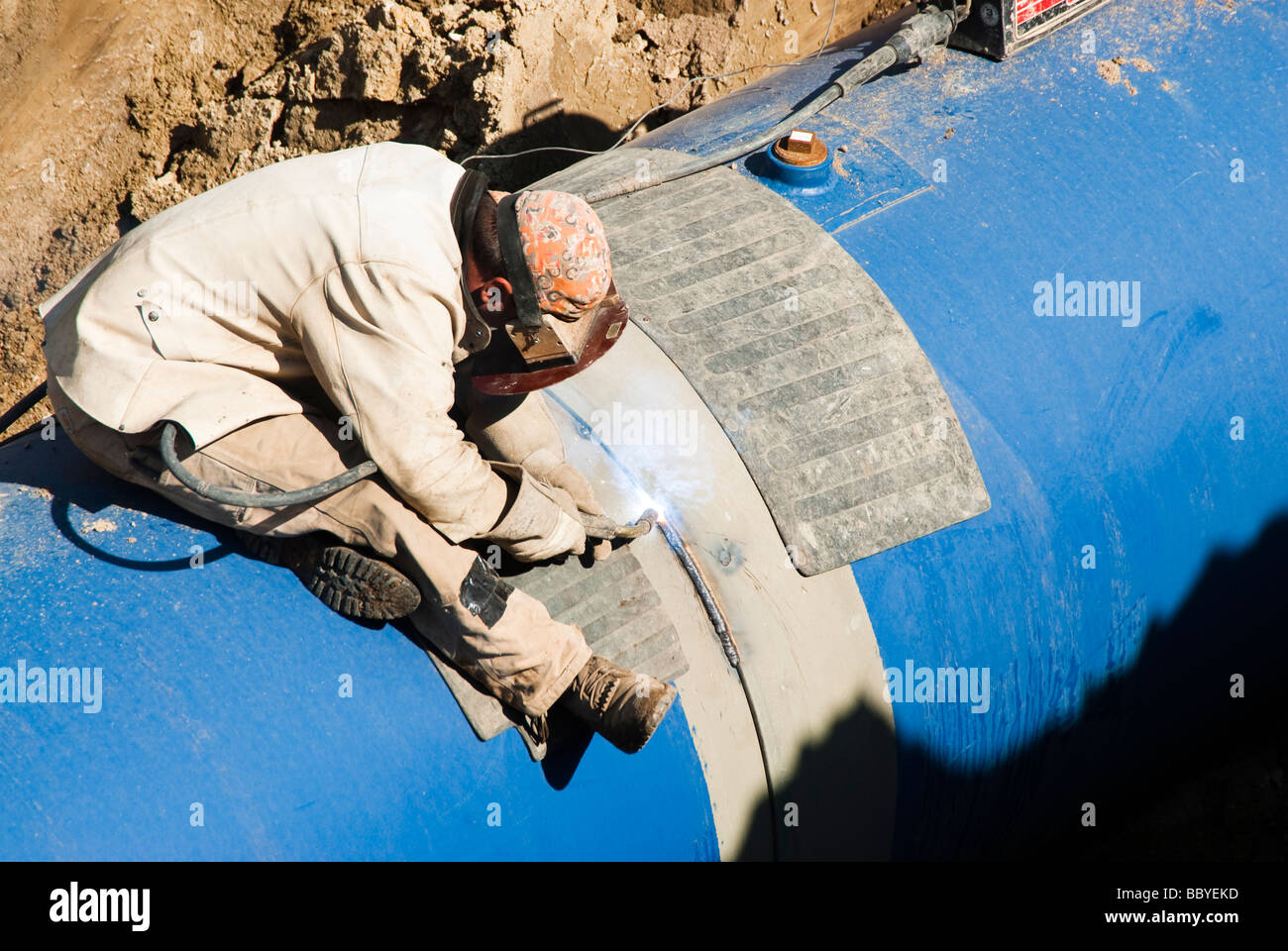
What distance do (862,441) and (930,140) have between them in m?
1.19

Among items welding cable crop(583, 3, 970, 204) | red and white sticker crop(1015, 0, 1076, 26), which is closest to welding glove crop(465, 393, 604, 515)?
welding cable crop(583, 3, 970, 204)

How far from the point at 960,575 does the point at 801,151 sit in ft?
4.71

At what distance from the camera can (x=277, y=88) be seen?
5.85m

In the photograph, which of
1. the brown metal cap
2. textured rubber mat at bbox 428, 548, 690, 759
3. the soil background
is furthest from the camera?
the soil background

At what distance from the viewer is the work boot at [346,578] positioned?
2.64 meters

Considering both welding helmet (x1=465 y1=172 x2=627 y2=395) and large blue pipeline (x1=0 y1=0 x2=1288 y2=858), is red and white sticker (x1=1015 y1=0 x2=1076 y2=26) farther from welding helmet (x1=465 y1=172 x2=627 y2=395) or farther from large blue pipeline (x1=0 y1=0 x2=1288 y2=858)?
welding helmet (x1=465 y1=172 x2=627 y2=395)

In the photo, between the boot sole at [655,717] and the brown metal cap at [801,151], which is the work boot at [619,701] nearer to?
the boot sole at [655,717]

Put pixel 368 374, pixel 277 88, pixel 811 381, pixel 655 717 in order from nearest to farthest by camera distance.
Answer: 1. pixel 368 374
2. pixel 655 717
3. pixel 811 381
4. pixel 277 88

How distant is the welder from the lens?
2627 millimetres

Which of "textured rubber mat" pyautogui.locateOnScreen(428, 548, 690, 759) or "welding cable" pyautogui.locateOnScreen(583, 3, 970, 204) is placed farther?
"welding cable" pyautogui.locateOnScreen(583, 3, 970, 204)

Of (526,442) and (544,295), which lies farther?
(526,442)

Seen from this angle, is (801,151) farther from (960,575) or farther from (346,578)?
(346,578)

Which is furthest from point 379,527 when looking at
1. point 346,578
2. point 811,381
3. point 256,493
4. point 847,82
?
point 847,82

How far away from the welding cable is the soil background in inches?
82.2
